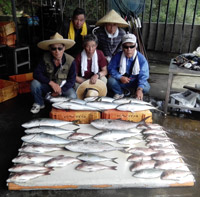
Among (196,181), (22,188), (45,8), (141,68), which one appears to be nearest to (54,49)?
(141,68)

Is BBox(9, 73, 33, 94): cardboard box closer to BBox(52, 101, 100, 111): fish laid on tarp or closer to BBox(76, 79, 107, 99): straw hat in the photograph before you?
BBox(76, 79, 107, 99): straw hat

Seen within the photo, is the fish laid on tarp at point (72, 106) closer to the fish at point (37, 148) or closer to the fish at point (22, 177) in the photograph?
the fish at point (37, 148)

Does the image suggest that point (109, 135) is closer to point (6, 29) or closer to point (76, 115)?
point (76, 115)

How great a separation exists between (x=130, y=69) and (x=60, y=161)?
238 cm

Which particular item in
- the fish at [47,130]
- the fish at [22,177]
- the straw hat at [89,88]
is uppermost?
the straw hat at [89,88]

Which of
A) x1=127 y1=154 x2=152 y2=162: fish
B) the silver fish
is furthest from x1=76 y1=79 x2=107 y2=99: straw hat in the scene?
x1=127 y1=154 x2=152 y2=162: fish

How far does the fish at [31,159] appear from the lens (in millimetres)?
2436

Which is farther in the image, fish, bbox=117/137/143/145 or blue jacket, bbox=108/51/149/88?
blue jacket, bbox=108/51/149/88

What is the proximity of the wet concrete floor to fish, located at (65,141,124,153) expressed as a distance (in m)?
0.49

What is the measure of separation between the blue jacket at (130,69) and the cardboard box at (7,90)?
81.9 inches

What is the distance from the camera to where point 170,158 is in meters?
2.58

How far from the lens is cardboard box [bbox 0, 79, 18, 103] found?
175 inches

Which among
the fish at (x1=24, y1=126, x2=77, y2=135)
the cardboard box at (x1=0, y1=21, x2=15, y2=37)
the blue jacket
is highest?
the cardboard box at (x1=0, y1=21, x2=15, y2=37)

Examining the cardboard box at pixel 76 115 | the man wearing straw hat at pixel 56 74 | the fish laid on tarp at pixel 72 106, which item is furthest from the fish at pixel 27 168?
the man wearing straw hat at pixel 56 74
